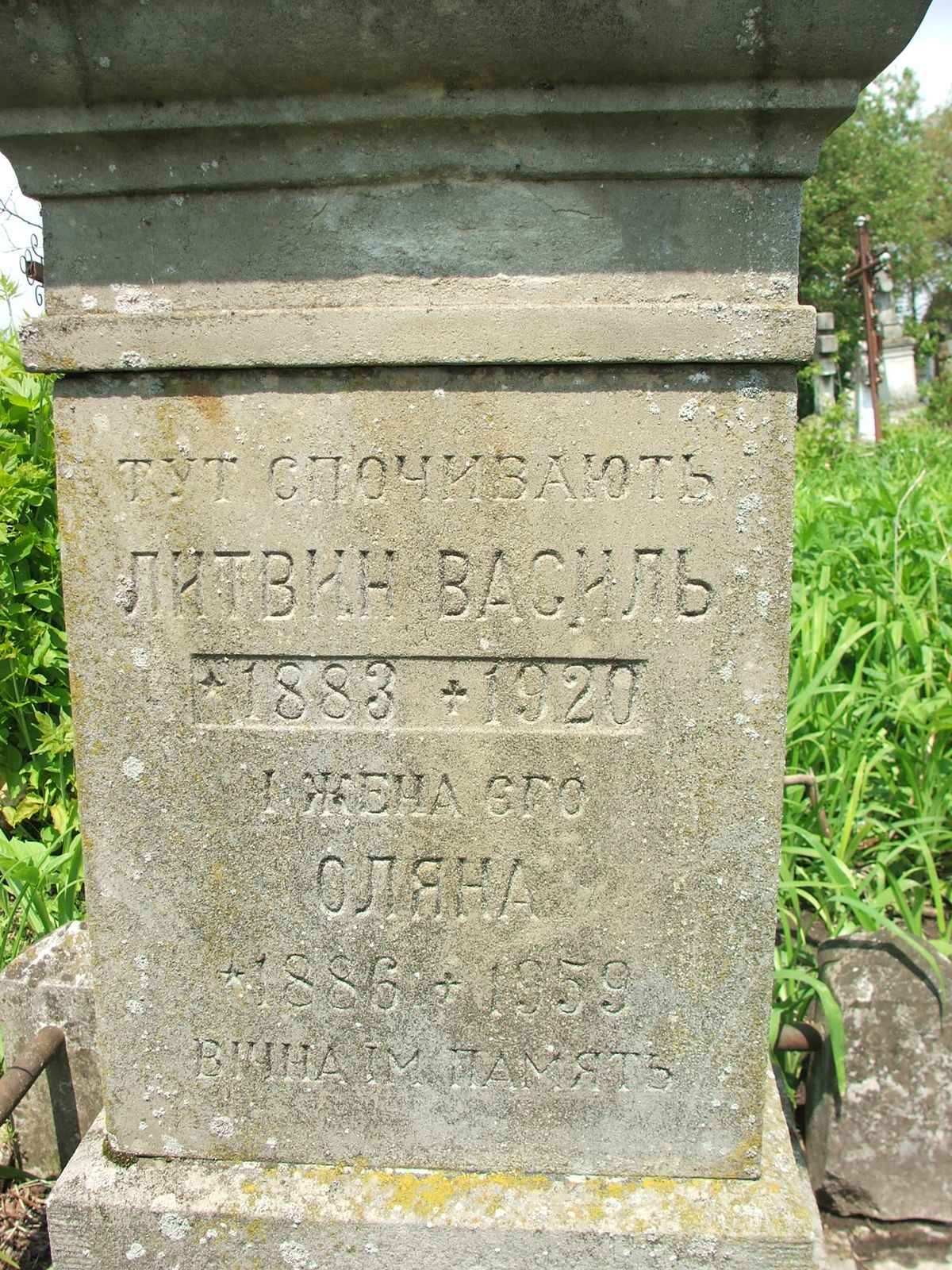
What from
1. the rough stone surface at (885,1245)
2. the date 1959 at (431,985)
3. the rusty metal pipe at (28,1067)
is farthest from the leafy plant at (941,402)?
the rusty metal pipe at (28,1067)

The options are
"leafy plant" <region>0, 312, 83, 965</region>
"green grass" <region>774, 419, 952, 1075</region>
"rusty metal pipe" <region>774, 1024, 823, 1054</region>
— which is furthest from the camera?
"leafy plant" <region>0, 312, 83, 965</region>

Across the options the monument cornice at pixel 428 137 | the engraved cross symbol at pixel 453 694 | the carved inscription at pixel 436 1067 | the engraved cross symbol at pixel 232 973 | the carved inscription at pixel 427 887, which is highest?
the monument cornice at pixel 428 137

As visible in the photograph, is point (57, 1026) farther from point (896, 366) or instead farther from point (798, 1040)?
point (896, 366)

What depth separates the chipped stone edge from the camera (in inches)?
55.9

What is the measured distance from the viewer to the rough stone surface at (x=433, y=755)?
1.50 meters

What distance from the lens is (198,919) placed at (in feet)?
5.56

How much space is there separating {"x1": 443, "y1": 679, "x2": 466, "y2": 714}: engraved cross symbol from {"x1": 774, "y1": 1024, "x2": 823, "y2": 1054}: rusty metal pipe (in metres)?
1.02

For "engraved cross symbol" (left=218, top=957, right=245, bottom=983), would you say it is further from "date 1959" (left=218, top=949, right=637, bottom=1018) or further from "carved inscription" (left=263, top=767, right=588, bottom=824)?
"carved inscription" (left=263, top=767, right=588, bottom=824)

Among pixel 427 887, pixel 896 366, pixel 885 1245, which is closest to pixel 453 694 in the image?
pixel 427 887

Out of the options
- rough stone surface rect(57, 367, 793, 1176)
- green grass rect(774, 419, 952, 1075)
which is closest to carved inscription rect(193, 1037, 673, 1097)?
rough stone surface rect(57, 367, 793, 1176)

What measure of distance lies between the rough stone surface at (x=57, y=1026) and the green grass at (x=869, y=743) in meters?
1.53

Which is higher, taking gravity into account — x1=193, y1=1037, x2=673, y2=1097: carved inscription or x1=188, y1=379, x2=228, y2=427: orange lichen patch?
x1=188, y1=379, x2=228, y2=427: orange lichen patch

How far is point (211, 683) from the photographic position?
162 centimetres

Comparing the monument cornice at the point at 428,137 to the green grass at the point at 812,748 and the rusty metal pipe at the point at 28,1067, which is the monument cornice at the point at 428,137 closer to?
the green grass at the point at 812,748
